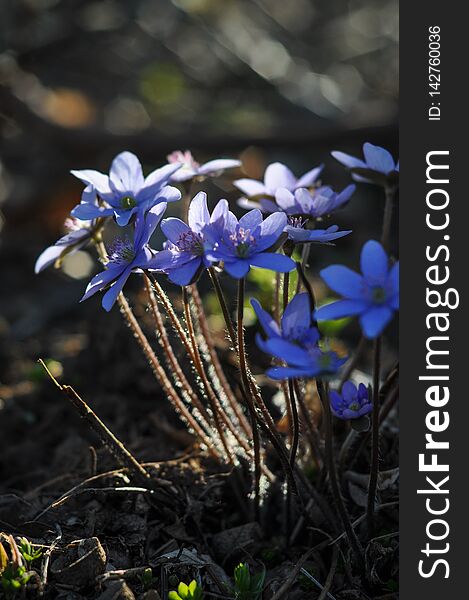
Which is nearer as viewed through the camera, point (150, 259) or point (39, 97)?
point (150, 259)

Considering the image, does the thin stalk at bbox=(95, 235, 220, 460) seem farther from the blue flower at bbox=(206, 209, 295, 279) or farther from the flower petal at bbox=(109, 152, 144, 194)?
the blue flower at bbox=(206, 209, 295, 279)

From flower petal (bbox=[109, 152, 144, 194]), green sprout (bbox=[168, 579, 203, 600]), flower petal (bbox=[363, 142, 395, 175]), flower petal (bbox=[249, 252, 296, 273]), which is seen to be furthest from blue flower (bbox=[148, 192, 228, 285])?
green sprout (bbox=[168, 579, 203, 600])

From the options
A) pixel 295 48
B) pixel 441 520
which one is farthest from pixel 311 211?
pixel 295 48

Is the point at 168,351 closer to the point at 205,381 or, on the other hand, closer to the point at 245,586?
the point at 205,381

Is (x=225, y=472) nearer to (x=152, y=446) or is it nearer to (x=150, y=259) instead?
(x=152, y=446)

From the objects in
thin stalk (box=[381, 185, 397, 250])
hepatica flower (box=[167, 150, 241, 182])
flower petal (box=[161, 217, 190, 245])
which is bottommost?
flower petal (box=[161, 217, 190, 245])

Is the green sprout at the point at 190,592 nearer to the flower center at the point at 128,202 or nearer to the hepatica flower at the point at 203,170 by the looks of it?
the flower center at the point at 128,202
